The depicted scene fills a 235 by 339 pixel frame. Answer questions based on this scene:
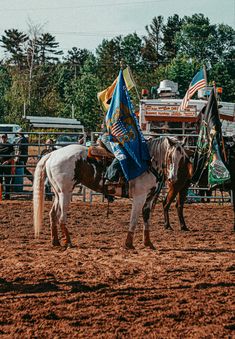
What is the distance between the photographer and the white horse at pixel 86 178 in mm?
10078

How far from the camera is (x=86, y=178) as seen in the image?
34.8 feet

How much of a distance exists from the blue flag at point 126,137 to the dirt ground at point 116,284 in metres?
1.30

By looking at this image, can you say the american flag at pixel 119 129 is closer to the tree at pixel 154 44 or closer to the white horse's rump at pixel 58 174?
the white horse's rump at pixel 58 174

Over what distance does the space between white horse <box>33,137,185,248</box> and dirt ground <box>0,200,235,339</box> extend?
0.42m

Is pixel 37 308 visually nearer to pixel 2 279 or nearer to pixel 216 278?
pixel 2 279

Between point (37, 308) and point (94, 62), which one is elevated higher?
point (94, 62)

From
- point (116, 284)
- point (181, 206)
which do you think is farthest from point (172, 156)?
point (116, 284)

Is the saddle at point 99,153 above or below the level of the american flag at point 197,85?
below

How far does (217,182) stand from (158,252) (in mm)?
3430

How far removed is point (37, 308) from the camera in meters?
6.17

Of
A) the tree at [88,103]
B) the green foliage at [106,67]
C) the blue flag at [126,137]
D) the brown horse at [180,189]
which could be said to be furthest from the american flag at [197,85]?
the tree at [88,103]

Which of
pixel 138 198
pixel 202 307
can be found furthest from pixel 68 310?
pixel 138 198

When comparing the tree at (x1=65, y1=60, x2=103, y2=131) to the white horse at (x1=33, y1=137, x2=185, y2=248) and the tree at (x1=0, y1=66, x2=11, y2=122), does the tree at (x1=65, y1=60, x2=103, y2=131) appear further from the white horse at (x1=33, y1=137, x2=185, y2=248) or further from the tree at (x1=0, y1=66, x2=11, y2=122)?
the white horse at (x1=33, y1=137, x2=185, y2=248)

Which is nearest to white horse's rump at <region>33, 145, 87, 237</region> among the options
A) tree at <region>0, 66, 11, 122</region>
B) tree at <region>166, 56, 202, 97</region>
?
tree at <region>0, 66, 11, 122</region>
